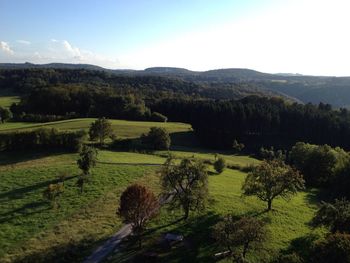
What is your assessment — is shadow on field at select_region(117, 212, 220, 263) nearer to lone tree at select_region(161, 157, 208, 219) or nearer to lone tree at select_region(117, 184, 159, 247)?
lone tree at select_region(117, 184, 159, 247)

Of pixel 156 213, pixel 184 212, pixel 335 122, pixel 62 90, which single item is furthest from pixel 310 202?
pixel 62 90

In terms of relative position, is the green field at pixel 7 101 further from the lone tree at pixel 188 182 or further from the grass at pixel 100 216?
the lone tree at pixel 188 182

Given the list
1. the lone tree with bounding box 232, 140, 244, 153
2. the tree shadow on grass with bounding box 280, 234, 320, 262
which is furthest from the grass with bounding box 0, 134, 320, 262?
the lone tree with bounding box 232, 140, 244, 153

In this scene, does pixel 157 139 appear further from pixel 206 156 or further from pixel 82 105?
pixel 82 105

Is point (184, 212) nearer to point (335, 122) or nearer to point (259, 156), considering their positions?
point (259, 156)

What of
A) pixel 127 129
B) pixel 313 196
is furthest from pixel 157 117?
pixel 313 196
